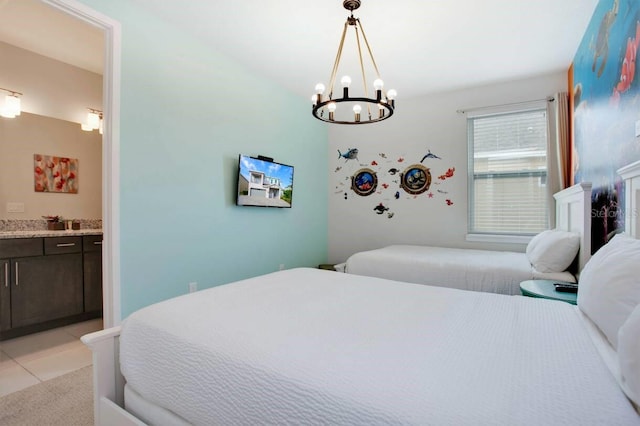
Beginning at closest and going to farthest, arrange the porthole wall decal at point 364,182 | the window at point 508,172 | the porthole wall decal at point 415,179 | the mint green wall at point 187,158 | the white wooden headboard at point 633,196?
the white wooden headboard at point 633,196 → the mint green wall at point 187,158 → the window at point 508,172 → the porthole wall decal at point 415,179 → the porthole wall decal at point 364,182

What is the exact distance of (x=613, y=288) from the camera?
107 centimetres

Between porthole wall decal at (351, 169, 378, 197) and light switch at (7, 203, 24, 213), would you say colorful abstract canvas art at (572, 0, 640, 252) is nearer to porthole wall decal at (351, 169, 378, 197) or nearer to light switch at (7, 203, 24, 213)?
porthole wall decal at (351, 169, 378, 197)

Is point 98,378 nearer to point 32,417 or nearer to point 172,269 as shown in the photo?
point 32,417

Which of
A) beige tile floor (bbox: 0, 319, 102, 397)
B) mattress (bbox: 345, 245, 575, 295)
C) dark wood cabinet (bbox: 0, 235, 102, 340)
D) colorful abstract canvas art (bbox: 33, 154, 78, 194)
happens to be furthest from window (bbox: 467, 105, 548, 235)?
colorful abstract canvas art (bbox: 33, 154, 78, 194)

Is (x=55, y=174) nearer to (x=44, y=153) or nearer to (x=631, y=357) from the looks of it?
(x=44, y=153)

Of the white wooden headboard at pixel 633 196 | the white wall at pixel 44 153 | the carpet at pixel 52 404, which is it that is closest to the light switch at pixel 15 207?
the white wall at pixel 44 153

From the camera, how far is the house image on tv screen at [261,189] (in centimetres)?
332

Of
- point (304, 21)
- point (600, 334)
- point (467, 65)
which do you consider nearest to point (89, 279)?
point (304, 21)

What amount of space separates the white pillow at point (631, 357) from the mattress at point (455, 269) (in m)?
1.85

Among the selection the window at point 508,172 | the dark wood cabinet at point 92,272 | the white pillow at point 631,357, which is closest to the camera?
the white pillow at point 631,357

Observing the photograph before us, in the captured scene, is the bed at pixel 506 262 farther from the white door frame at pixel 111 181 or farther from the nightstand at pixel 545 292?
the white door frame at pixel 111 181

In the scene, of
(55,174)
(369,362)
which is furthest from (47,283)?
(369,362)

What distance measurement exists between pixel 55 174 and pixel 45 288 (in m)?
1.17

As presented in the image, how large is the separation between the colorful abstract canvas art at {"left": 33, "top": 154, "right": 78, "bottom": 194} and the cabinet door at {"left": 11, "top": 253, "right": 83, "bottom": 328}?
79cm
